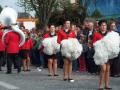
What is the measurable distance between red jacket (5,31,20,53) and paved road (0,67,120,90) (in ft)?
3.81

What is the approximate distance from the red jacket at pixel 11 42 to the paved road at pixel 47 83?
116 cm

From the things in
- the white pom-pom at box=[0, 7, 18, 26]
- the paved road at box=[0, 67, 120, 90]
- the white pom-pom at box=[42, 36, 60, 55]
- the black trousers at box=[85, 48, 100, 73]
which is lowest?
the paved road at box=[0, 67, 120, 90]

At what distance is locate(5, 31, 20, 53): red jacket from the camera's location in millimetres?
20562

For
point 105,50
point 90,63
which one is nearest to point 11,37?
point 90,63

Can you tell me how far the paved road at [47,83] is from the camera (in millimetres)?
15430

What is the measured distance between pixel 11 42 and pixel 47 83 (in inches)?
169

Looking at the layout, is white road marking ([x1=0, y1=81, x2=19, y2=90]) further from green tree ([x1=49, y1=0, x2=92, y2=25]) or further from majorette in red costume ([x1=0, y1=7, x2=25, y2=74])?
green tree ([x1=49, y1=0, x2=92, y2=25])

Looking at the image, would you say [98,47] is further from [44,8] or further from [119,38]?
[44,8]

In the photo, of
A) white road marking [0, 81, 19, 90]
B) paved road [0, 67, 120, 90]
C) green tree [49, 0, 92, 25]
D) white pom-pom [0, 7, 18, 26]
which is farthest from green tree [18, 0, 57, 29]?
white road marking [0, 81, 19, 90]

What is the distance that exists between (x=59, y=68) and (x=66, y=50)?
20.9 ft

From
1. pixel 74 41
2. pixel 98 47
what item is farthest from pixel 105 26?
pixel 74 41

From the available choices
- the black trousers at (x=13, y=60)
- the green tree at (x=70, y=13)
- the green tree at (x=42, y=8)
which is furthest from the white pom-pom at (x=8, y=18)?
the green tree at (x=42, y=8)

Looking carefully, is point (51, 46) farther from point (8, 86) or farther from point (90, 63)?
point (8, 86)

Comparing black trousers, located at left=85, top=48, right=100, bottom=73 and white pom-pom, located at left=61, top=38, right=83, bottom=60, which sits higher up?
white pom-pom, located at left=61, top=38, right=83, bottom=60
